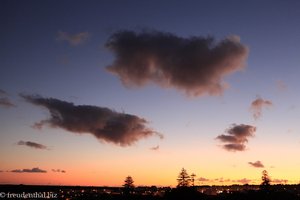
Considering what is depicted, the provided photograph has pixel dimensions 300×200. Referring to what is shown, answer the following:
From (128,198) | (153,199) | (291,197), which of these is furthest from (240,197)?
(128,198)

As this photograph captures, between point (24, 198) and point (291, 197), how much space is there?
14500 cm

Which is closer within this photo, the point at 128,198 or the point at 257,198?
the point at 257,198

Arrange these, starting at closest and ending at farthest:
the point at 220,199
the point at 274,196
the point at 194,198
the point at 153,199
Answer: the point at 194,198, the point at 274,196, the point at 220,199, the point at 153,199

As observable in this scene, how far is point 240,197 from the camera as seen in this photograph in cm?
15450

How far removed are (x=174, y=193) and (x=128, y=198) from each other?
6112 centimetres

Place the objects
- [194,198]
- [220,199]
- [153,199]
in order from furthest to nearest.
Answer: [153,199]
[220,199]
[194,198]

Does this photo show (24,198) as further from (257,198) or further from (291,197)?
(291,197)

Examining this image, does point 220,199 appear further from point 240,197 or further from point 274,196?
point 274,196

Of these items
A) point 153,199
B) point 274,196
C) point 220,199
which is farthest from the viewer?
point 153,199

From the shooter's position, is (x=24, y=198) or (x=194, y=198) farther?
(x=24, y=198)

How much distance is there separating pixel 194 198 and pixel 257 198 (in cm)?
2834

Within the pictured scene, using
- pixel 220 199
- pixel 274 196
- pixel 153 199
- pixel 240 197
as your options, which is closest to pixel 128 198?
pixel 153 199

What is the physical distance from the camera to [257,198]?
476 feet

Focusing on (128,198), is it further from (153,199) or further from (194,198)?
(194,198)
